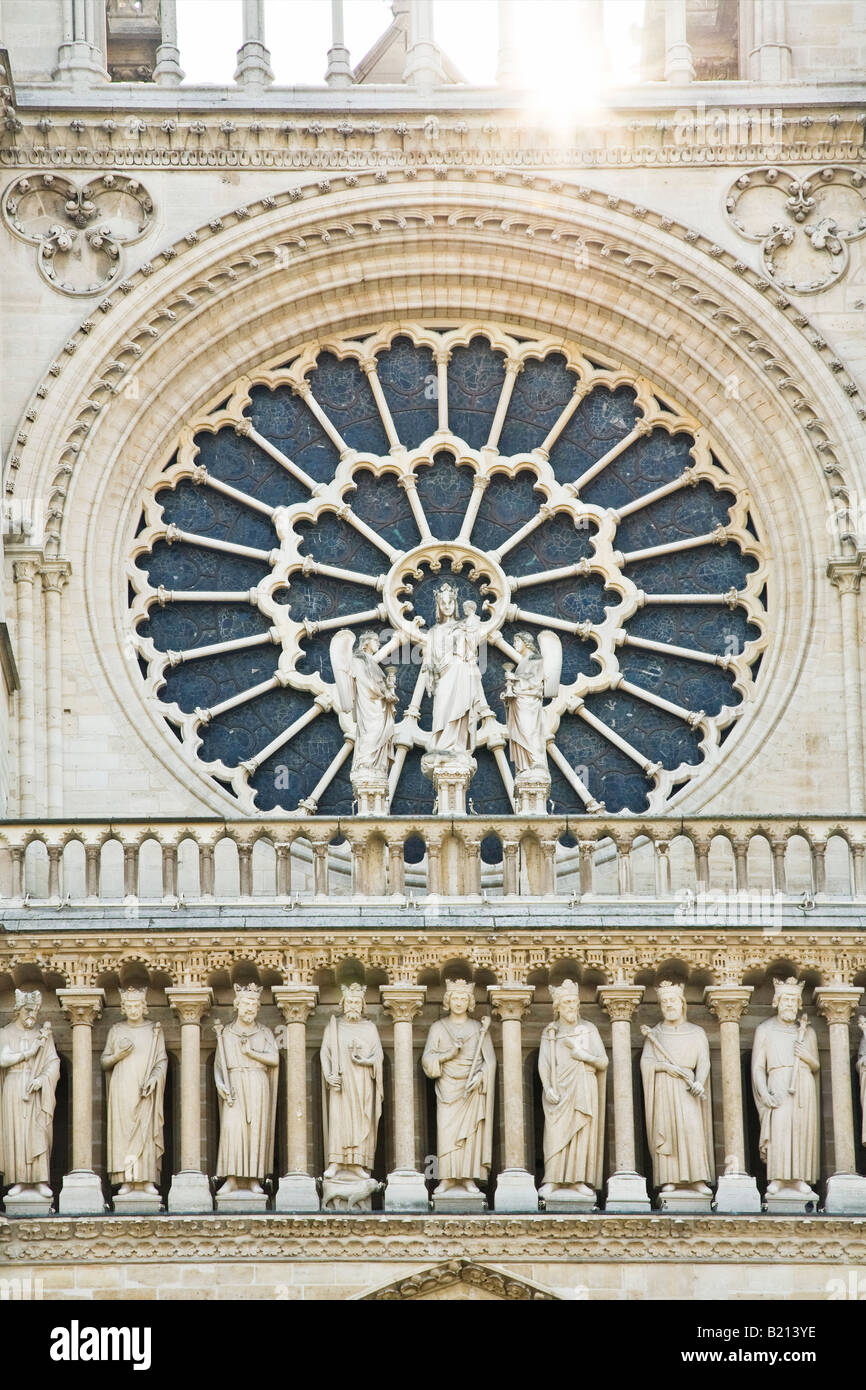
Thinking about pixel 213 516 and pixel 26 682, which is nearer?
pixel 26 682

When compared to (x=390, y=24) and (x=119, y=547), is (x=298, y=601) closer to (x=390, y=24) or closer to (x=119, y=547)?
(x=119, y=547)

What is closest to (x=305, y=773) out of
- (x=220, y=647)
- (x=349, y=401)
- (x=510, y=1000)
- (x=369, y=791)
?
(x=220, y=647)

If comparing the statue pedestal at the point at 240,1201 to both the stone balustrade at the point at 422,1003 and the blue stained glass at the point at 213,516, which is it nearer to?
the stone balustrade at the point at 422,1003

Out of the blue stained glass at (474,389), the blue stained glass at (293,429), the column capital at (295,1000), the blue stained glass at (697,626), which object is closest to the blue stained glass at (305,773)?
the blue stained glass at (293,429)

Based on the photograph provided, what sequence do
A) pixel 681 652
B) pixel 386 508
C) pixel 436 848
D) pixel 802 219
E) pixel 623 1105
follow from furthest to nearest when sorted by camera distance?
1. pixel 802 219
2. pixel 386 508
3. pixel 681 652
4. pixel 436 848
5. pixel 623 1105

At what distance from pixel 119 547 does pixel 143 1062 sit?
4.60 meters

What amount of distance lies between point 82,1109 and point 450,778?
3.21 m

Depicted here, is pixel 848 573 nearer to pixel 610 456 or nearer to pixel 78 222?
pixel 610 456

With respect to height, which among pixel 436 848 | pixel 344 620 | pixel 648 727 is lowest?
pixel 436 848

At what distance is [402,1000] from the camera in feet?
83.4

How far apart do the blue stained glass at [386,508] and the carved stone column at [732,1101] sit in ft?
15.5

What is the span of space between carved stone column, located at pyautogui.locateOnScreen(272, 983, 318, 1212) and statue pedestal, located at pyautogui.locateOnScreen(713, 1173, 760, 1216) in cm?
247

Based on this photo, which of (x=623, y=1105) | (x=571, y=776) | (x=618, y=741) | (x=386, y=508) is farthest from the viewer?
(x=386, y=508)

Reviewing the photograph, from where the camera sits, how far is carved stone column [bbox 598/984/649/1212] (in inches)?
986
